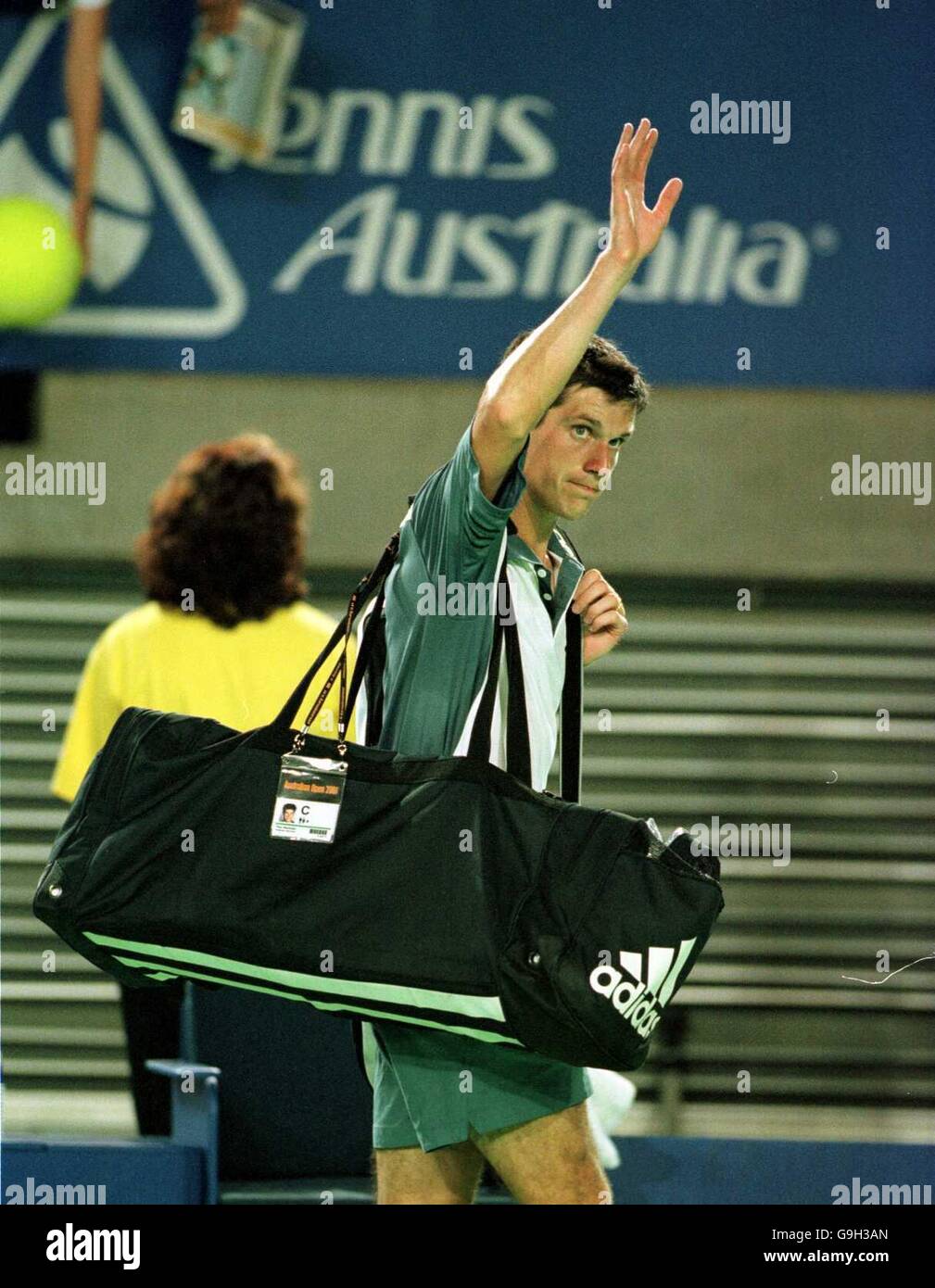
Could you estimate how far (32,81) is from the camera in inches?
239

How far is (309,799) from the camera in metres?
2.90

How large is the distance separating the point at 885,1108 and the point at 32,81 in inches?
166

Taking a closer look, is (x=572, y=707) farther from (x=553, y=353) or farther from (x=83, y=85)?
(x=83, y=85)

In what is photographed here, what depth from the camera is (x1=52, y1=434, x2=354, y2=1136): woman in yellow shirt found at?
15.9 feet

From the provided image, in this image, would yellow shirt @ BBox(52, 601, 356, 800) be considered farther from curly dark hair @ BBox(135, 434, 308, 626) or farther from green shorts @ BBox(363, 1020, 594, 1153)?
green shorts @ BBox(363, 1020, 594, 1153)

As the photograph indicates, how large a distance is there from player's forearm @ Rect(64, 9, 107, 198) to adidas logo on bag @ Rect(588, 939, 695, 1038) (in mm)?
4011

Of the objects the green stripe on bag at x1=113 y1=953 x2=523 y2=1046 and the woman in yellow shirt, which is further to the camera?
the woman in yellow shirt

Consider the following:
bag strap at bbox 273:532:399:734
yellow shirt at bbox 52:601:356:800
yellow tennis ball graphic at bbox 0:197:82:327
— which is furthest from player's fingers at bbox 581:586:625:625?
yellow tennis ball graphic at bbox 0:197:82:327

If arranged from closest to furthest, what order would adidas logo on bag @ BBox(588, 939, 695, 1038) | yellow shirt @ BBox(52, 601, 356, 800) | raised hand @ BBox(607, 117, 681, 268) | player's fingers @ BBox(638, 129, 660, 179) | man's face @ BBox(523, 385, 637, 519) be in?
adidas logo on bag @ BBox(588, 939, 695, 1038) < raised hand @ BBox(607, 117, 681, 268) < player's fingers @ BBox(638, 129, 660, 179) < man's face @ BBox(523, 385, 637, 519) < yellow shirt @ BBox(52, 601, 356, 800)

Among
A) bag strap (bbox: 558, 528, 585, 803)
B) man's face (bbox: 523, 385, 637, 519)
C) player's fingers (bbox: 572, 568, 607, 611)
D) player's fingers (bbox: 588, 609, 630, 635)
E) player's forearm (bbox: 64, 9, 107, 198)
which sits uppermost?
player's forearm (bbox: 64, 9, 107, 198)

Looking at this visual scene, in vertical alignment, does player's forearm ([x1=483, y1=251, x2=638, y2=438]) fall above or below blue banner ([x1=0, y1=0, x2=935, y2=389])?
below

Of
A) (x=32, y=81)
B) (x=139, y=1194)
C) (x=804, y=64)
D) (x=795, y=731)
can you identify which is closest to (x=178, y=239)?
(x=32, y=81)

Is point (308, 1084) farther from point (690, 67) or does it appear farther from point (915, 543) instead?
point (690, 67)

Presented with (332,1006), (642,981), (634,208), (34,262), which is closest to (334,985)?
(332,1006)
